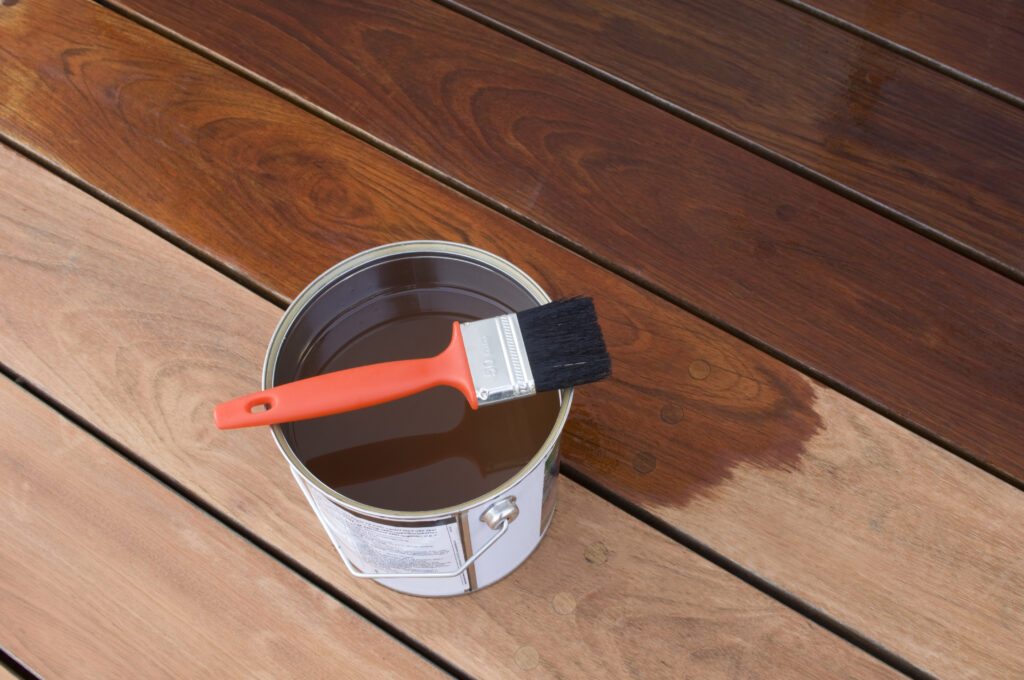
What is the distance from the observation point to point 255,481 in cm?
70

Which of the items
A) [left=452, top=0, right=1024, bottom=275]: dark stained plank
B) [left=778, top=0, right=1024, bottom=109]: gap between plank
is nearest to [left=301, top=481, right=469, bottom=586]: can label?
[left=452, top=0, right=1024, bottom=275]: dark stained plank

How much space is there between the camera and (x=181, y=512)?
0.69 meters

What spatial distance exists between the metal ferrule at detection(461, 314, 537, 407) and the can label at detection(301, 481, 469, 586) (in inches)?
3.1

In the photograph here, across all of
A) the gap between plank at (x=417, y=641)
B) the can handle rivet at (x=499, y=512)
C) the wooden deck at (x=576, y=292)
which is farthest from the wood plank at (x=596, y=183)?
the can handle rivet at (x=499, y=512)

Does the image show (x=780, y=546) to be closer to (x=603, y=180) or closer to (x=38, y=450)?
(x=603, y=180)

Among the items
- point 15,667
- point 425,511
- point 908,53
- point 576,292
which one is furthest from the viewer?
point 908,53

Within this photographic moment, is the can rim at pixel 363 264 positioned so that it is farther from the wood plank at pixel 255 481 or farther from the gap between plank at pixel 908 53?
the gap between plank at pixel 908 53

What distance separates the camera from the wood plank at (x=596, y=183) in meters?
0.73

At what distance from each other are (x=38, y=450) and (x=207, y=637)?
0.70 ft

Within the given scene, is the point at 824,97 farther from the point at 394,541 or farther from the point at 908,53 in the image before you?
the point at 394,541

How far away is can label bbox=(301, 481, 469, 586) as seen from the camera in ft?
1.67

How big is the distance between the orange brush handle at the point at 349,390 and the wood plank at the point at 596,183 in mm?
264

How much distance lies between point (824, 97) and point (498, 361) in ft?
1.67

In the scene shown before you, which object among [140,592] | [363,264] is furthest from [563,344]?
[140,592]
